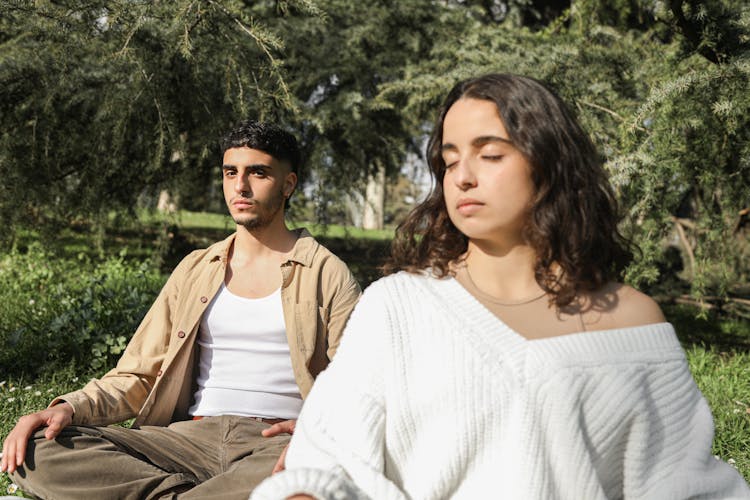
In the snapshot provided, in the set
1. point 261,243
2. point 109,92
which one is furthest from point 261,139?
point 109,92

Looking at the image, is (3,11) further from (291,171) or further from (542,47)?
(542,47)

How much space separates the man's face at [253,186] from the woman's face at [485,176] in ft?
4.70

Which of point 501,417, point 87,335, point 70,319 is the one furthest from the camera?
point 70,319

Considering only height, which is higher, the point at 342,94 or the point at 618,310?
the point at 342,94

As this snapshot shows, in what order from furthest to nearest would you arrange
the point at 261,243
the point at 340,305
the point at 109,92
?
the point at 109,92 < the point at 261,243 < the point at 340,305

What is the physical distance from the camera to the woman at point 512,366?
1432 millimetres

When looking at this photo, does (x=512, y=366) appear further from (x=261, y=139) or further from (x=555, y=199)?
(x=261, y=139)

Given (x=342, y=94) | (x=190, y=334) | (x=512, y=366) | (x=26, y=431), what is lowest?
(x=26, y=431)

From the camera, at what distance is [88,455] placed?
2.42 m

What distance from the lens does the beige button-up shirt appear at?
2705 millimetres

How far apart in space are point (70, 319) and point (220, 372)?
8.14 feet

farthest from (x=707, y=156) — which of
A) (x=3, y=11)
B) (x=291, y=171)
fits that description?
(x=3, y=11)

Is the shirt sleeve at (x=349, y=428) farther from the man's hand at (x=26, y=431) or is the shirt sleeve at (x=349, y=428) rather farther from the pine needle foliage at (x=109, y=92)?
the pine needle foliage at (x=109, y=92)

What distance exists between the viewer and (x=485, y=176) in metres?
1.55
